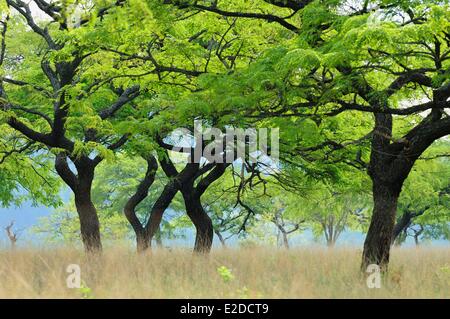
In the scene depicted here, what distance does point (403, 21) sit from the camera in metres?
10.9

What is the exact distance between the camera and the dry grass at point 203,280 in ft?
33.1

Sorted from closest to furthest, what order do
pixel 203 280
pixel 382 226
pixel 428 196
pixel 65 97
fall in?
pixel 203 280, pixel 382 226, pixel 65 97, pixel 428 196

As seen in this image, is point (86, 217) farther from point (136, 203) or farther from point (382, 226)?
point (382, 226)

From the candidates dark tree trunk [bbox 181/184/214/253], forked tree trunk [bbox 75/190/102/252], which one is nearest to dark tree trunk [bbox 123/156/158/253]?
dark tree trunk [bbox 181/184/214/253]

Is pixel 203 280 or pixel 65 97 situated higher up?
pixel 65 97

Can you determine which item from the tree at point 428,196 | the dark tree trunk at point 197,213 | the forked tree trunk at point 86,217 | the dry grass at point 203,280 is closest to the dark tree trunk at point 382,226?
the dry grass at point 203,280

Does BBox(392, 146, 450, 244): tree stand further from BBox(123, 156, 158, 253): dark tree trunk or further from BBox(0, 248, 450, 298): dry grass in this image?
BBox(0, 248, 450, 298): dry grass

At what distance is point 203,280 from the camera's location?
11.6 m

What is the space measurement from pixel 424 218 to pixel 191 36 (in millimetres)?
26447

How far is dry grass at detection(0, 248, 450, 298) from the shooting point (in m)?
10.1

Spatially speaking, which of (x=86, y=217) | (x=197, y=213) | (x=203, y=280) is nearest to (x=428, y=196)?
(x=197, y=213)

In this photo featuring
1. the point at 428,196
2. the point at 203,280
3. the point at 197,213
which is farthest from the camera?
the point at 428,196

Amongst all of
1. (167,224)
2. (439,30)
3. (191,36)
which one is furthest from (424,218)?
(439,30)
